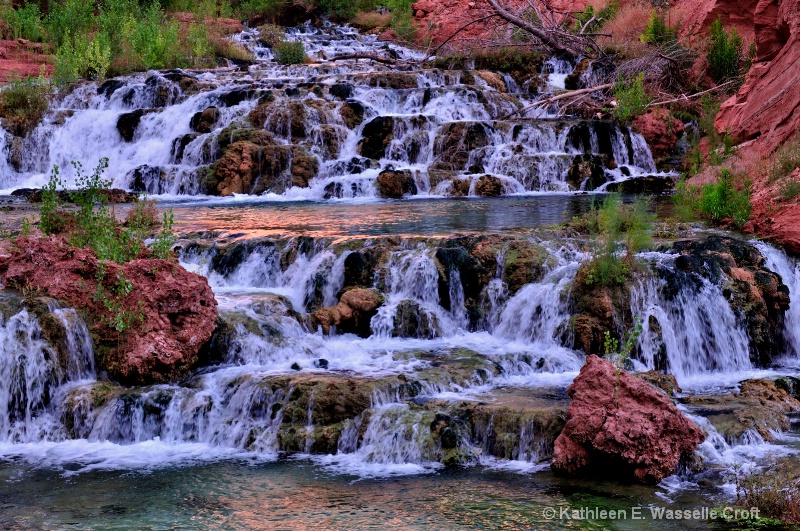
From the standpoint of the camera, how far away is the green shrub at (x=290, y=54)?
80.9ft

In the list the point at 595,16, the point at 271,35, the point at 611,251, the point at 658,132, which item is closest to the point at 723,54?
the point at 658,132

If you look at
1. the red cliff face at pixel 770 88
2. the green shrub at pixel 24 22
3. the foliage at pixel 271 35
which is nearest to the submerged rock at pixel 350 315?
the red cliff face at pixel 770 88

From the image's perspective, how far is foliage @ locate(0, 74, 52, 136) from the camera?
63.2 feet

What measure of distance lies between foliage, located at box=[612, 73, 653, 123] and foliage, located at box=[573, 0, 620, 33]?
5.53m

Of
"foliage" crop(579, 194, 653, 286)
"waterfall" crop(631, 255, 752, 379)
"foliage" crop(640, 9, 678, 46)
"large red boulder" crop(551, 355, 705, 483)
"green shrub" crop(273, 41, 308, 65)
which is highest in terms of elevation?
"green shrub" crop(273, 41, 308, 65)

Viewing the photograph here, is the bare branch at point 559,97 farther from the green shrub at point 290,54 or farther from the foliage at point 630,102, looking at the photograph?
the green shrub at point 290,54

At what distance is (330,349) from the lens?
28.1 ft

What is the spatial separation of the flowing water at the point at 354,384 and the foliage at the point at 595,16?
10.0 meters

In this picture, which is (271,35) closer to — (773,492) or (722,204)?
(722,204)

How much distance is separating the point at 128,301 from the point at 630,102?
13.1 meters

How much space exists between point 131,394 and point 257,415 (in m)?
1.12

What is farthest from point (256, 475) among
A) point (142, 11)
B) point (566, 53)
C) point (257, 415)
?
point (142, 11)

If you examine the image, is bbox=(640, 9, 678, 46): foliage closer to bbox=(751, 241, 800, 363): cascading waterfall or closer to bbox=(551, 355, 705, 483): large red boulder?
bbox=(751, 241, 800, 363): cascading waterfall

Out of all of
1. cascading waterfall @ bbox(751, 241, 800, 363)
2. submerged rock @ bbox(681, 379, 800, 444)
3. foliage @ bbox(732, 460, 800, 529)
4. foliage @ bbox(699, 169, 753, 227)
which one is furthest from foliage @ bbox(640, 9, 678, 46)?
foliage @ bbox(732, 460, 800, 529)
